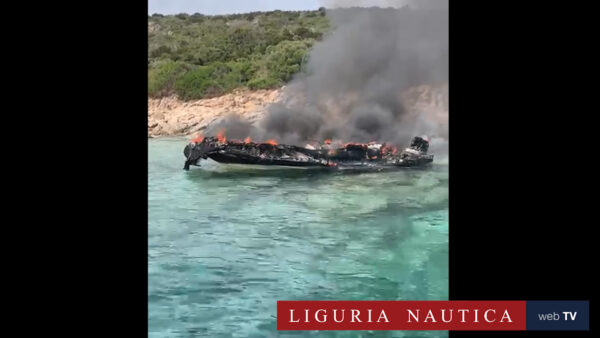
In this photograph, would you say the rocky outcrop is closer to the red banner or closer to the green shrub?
the green shrub

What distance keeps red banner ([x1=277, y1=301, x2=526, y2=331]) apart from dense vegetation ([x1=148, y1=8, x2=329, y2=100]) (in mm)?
3141

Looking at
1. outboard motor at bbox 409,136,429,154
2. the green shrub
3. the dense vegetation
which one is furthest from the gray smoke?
the green shrub

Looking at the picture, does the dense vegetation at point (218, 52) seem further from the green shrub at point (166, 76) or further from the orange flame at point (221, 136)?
the orange flame at point (221, 136)

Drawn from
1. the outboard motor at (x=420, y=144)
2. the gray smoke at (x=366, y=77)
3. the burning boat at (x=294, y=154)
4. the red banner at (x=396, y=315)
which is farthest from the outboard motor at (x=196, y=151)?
the red banner at (x=396, y=315)

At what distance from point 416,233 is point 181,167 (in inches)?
82.6

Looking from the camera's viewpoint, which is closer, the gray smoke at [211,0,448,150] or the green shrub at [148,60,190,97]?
the gray smoke at [211,0,448,150]

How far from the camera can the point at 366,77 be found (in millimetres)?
5434

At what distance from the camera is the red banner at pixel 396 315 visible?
9.15ft

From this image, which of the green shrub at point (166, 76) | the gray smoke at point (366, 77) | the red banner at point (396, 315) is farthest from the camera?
the green shrub at point (166, 76)

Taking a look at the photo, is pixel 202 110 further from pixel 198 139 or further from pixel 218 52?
pixel 218 52

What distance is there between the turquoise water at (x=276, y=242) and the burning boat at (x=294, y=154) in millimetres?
114

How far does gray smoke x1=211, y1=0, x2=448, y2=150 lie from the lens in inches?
209

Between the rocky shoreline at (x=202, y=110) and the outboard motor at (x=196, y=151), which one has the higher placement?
the rocky shoreline at (x=202, y=110)
